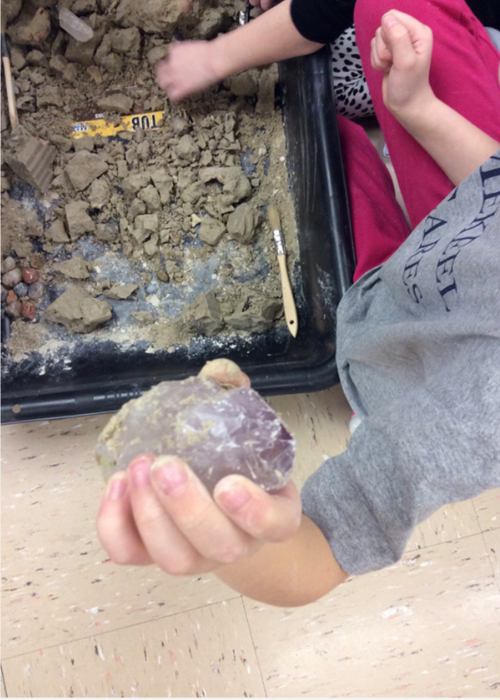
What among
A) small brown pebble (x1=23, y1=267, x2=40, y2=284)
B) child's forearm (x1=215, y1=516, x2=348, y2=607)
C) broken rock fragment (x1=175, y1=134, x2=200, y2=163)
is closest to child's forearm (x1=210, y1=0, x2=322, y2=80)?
broken rock fragment (x1=175, y1=134, x2=200, y2=163)

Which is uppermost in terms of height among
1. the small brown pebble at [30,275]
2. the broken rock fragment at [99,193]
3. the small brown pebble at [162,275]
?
the broken rock fragment at [99,193]

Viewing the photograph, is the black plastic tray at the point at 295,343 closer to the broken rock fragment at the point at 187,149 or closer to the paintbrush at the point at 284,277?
the paintbrush at the point at 284,277

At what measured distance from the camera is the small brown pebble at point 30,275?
0.72 meters

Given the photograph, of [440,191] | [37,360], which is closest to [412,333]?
[440,191]

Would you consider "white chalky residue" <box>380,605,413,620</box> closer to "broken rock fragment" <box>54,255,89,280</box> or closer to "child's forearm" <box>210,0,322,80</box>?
"broken rock fragment" <box>54,255,89,280</box>

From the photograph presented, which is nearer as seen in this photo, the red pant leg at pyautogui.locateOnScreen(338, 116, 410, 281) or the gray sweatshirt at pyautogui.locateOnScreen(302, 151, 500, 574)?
the gray sweatshirt at pyautogui.locateOnScreen(302, 151, 500, 574)

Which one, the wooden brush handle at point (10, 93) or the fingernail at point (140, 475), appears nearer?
the fingernail at point (140, 475)

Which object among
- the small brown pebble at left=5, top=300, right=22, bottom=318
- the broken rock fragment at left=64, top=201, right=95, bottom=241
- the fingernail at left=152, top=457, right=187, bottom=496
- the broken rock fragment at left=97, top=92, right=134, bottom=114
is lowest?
the small brown pebble at left=5, top=300, right=22, bottom=318

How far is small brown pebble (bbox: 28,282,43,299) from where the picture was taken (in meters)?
0.73

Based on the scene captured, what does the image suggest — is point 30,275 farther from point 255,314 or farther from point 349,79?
point 349,79

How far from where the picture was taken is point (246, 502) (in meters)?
0.27

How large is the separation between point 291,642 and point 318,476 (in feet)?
1.47

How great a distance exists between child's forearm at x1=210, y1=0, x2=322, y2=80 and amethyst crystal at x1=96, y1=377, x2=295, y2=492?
580 millimetres

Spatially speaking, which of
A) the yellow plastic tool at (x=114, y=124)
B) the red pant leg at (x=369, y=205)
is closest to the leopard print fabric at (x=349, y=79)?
the red pant leg at (x=369, y=205)
